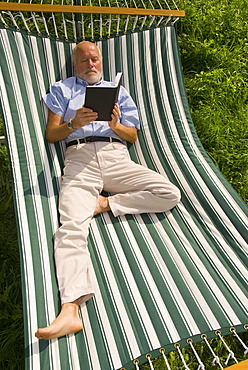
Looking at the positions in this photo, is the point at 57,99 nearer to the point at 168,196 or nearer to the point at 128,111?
the point at 128,111

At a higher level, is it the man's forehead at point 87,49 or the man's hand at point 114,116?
the man's forehead at point 87,49

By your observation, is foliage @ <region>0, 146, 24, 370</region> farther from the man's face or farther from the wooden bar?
the wooden bar

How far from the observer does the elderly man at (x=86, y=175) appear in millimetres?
1955

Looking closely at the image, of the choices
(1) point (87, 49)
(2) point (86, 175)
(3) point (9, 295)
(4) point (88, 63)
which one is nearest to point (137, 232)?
(2) point (86, 175)

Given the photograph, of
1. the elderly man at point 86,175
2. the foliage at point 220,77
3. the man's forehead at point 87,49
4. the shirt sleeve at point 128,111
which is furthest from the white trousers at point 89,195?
the foliage at point 220,77

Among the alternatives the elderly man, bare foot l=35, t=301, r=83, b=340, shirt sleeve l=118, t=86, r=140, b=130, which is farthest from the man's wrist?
bare foot l=35, t=301, r=83, b=340

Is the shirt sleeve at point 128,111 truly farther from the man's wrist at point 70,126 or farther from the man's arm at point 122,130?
the man's wrist at point 70,126

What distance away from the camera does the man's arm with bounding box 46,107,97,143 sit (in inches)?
91.3

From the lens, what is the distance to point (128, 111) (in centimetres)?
286

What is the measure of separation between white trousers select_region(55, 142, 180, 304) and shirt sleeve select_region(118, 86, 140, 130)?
0.73 ft

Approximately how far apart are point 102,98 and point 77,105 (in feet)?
2.00

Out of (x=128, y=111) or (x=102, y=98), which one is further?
(x=128, y=111)

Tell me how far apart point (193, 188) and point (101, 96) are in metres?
0.88

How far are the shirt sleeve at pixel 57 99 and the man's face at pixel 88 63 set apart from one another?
0.21 m
